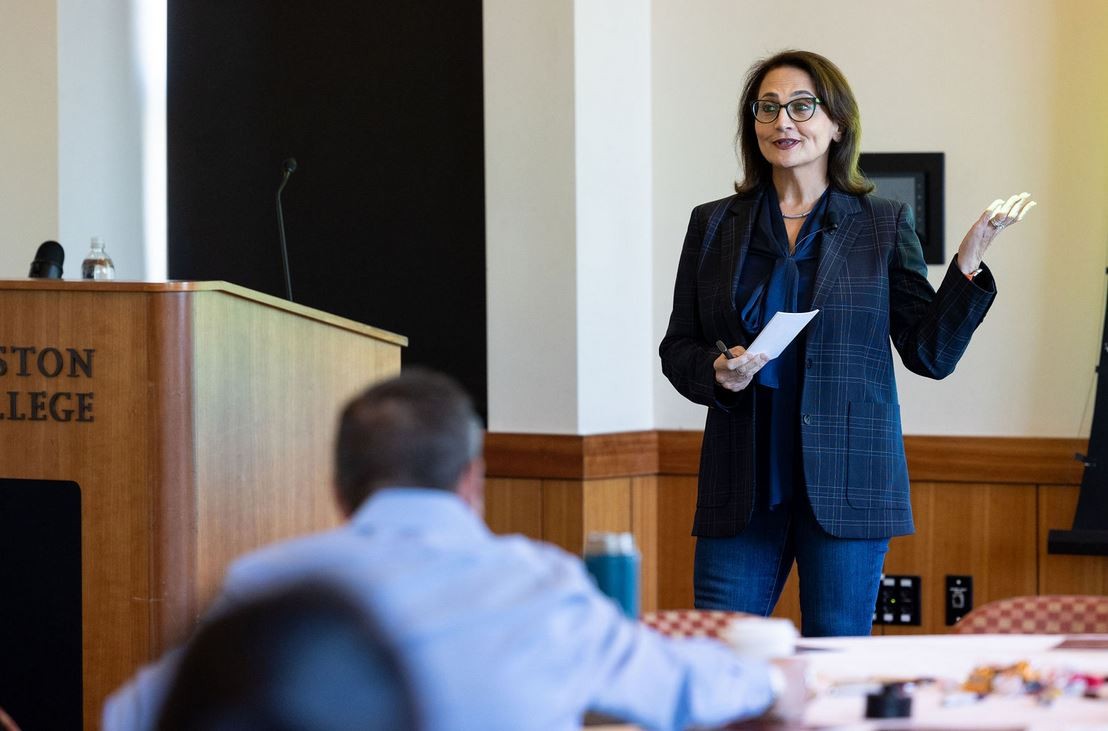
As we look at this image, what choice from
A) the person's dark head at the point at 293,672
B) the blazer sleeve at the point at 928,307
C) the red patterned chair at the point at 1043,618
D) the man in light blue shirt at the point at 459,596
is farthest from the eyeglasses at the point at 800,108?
the person's dark head at the point at 293,672

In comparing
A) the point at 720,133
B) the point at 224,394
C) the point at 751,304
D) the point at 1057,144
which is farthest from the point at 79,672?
the point at 1057,144

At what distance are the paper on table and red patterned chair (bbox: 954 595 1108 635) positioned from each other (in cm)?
65

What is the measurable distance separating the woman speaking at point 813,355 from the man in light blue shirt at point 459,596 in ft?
5.02

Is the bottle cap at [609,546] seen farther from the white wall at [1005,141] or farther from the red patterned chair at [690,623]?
the white wall at [1005,141]

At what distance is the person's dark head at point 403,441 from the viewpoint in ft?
4.35

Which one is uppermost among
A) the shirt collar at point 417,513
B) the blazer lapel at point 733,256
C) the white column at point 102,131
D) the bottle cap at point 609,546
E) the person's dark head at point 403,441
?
the white column at point 102,131

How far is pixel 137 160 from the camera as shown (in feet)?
19.2

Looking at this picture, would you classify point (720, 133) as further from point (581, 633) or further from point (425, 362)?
point (581, 633)

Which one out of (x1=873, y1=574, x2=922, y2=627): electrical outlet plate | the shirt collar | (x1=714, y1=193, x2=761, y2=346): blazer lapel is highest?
(x1=714, y1=193, x2=761, y2=346): blazer lapel

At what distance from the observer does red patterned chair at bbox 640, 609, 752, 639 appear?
86.6 inches

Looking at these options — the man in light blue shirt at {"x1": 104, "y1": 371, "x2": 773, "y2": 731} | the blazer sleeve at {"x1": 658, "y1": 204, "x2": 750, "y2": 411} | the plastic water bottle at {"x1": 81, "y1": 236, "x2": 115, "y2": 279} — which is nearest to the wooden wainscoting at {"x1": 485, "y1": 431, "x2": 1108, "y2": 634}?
the plastic water bottle at {"x1": 81, "y1": 236, "x2": 115, "y2": 279}

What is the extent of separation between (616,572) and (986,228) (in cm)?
152

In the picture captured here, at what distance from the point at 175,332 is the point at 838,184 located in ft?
4.98

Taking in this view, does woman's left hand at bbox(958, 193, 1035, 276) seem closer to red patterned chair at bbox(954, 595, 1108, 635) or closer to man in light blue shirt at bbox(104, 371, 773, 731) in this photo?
red patterned chair at bbox(954, 595, 1108, 635)
